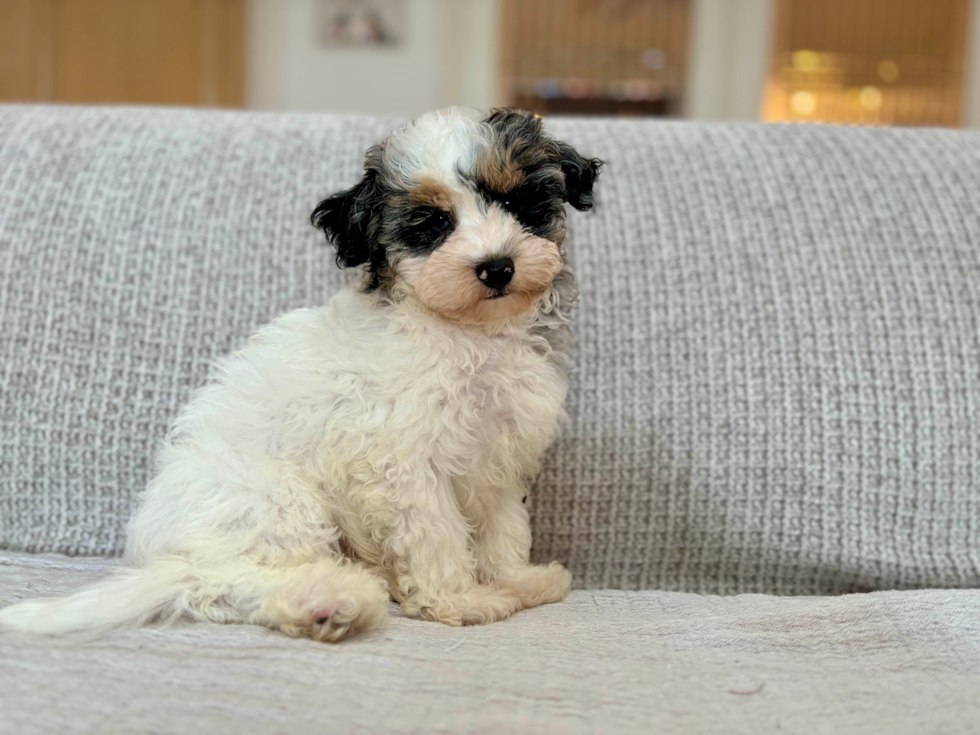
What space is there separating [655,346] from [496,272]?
582 millimetres

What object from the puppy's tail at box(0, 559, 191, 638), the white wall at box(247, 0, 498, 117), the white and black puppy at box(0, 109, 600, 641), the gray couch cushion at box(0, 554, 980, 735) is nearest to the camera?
the gray couch cushion at box(0, 554, 980, 735)

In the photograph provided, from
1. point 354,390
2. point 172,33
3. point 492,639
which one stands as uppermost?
point 172,33

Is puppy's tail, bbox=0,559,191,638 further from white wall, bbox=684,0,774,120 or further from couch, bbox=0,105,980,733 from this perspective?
white wall, bbox=684,0,774,120

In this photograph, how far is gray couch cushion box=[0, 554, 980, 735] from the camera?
3.22ft

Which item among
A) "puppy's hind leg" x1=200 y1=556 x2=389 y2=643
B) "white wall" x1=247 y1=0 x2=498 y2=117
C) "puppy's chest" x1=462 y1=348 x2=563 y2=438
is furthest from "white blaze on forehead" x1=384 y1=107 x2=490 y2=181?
"white wall" x1=247 y1=0 x2=498 y2=117

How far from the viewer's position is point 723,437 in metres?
1.67

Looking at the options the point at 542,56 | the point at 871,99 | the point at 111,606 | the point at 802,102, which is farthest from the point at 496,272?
the point at 871,99

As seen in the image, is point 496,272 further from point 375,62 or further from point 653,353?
point 375,62

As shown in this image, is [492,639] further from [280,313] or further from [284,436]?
[280,313]

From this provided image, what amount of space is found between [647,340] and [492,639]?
72 centimetres

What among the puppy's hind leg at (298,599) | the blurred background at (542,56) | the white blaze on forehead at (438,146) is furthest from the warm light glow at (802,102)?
the puppy's hind leg at (298,599)

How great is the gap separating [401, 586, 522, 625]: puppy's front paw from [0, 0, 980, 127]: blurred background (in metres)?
3.73

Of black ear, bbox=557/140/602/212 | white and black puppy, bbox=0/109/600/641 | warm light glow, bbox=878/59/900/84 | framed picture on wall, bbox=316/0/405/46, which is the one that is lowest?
white and black puppy, bbox=0/109/600/641

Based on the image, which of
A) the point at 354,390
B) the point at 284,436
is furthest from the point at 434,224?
the point at 284,436
